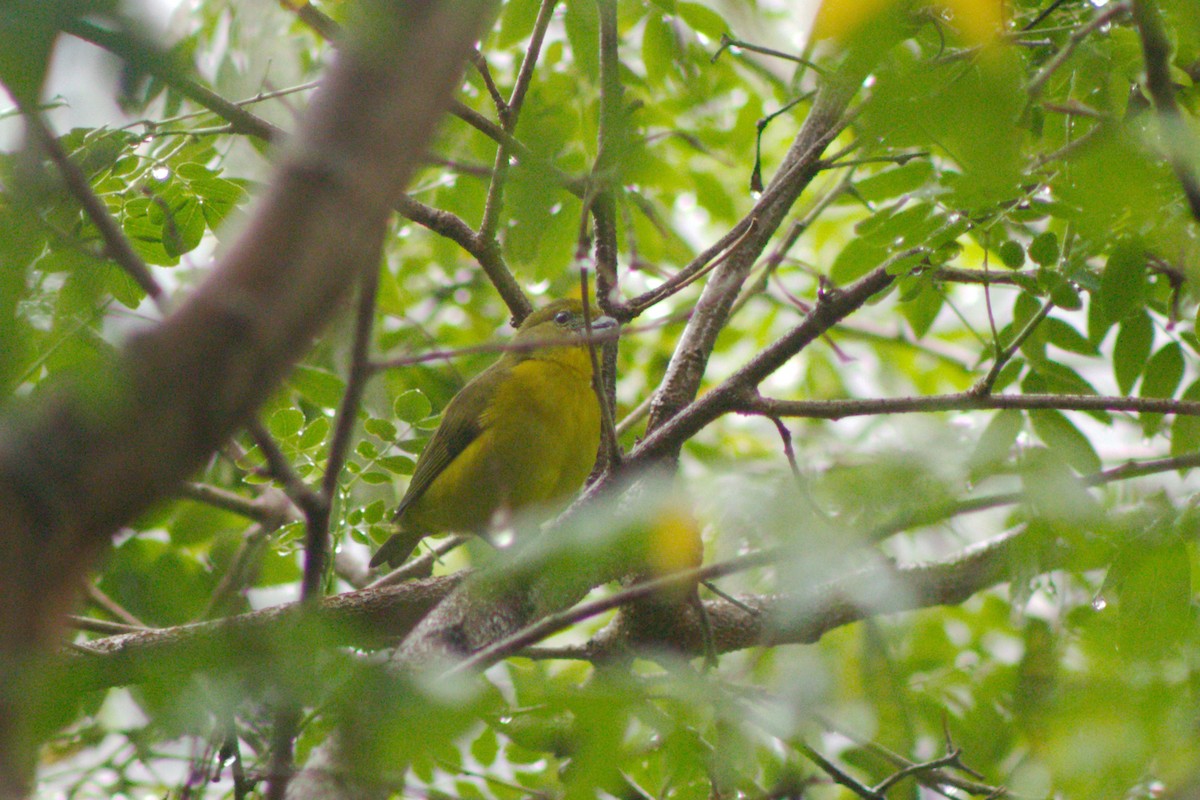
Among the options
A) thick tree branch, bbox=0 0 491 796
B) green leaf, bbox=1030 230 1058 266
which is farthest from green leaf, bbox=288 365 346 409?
thick tree branch, bbox=0 0 491 796

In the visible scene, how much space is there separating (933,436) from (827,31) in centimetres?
88

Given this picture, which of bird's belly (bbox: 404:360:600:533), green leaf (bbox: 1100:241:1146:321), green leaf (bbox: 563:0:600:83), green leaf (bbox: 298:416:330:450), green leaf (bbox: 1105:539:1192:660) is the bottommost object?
bird's belly (bbox: 404:360:600:533)

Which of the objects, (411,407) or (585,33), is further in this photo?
(411,407)

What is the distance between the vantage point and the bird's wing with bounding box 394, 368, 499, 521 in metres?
5.11

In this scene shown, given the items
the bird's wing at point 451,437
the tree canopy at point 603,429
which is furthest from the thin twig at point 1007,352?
the bird's wing at point 451,437

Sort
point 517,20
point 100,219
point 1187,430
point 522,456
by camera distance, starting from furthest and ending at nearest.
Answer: point 522,456
point 517,20
point 1187,430
point 100,219

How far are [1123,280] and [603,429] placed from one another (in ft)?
4.75

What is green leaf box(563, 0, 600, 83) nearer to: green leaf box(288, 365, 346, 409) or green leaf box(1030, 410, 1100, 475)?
green leaf box(288, 365, 346, 409)

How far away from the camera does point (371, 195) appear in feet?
3.64

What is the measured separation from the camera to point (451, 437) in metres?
5.14

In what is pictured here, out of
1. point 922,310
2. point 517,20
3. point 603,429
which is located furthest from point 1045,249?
point 517,20

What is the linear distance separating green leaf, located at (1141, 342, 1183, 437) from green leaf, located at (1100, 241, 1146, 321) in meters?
0.47

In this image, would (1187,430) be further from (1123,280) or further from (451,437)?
(451,437)

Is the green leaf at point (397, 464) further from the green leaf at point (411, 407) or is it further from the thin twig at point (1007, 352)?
the thin twig at point (1007, 352)
